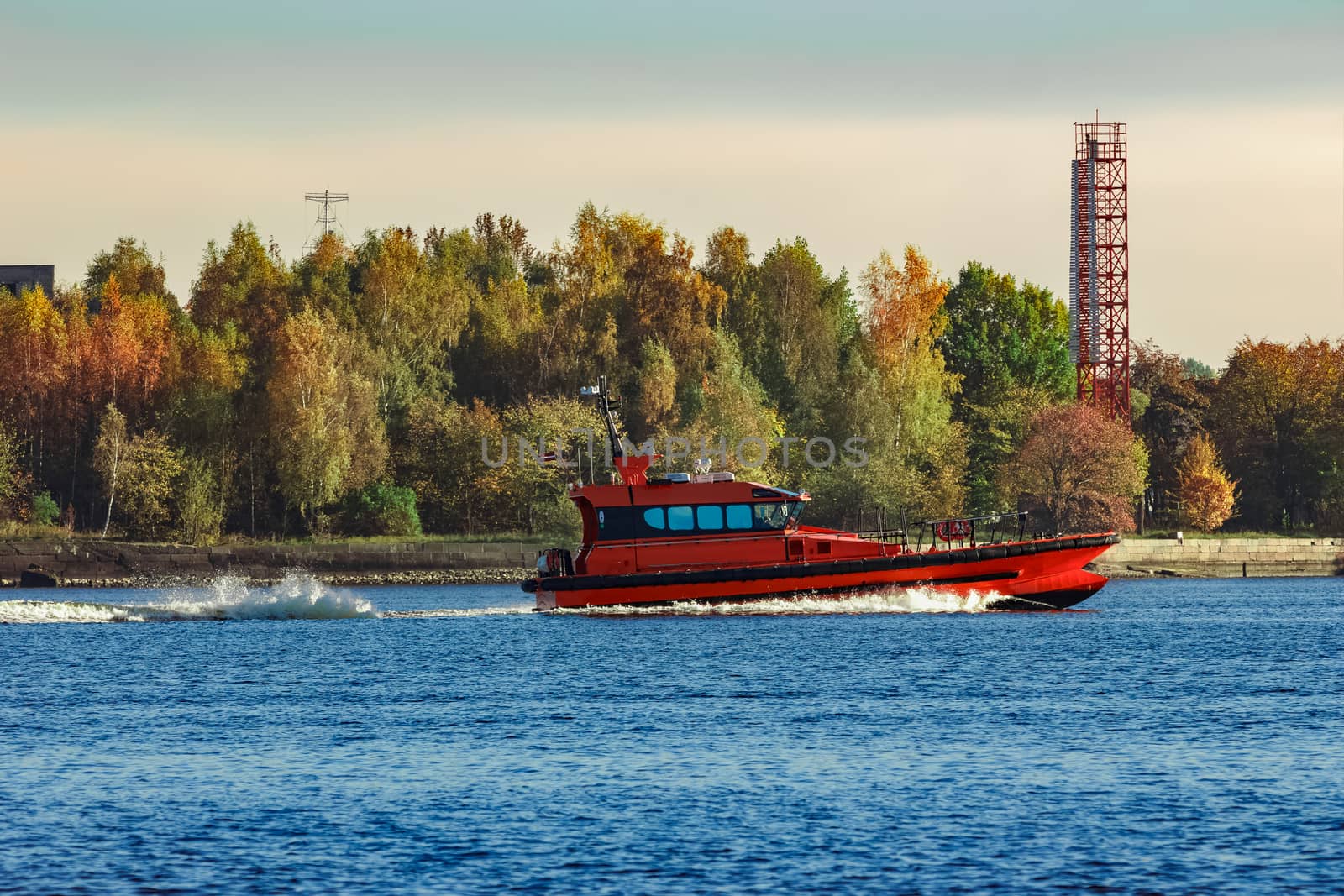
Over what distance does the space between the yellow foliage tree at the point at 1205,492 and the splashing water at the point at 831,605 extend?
5169cm

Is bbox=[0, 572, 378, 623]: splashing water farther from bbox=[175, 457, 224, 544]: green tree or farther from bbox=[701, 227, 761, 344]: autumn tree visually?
bbox=[701, 227, 761, 344]: autumn tree

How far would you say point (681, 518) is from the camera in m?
52.4

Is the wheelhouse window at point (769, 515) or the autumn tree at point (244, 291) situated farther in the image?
the autumn tree at point (244, 291)

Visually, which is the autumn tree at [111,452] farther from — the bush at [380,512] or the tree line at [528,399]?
the bush at [380,512]

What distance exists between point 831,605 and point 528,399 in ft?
155

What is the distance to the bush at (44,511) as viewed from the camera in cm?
9344

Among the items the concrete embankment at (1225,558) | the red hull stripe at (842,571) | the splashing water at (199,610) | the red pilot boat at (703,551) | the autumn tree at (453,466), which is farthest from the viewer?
the concrete embankment at (1225,558)

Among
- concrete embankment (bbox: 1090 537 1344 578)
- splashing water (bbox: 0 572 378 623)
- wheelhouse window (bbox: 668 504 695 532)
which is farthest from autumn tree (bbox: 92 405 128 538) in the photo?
concrete embankment (bbox: 1090 537 1344 578)

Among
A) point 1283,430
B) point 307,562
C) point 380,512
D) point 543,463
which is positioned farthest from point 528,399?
point 1283,430

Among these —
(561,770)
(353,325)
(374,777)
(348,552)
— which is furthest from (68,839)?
(353,325)

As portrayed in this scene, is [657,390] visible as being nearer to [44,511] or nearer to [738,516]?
[44,511]

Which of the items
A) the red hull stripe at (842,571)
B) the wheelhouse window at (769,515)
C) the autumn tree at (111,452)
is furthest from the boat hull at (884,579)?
the autumn tree at (111,452)

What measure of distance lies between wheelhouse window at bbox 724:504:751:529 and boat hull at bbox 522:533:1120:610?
1173mm

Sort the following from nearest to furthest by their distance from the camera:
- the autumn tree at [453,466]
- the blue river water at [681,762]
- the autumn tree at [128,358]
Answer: the blue river water at [681,762]
the autumn tree at [128,358]
the autumn tree at [453,466]
